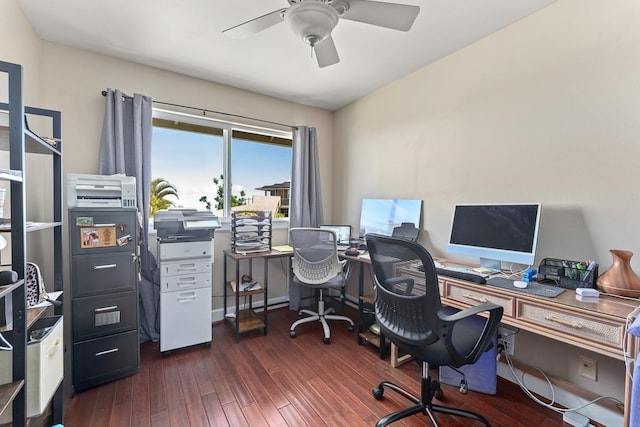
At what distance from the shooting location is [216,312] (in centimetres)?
294

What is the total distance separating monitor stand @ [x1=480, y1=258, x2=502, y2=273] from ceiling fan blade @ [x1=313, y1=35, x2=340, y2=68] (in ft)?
5.79

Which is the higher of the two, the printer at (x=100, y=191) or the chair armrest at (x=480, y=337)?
the printer at (x=100, y=191)

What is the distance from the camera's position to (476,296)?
1659 millimetres

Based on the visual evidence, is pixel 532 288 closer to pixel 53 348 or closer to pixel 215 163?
pixel 53 348

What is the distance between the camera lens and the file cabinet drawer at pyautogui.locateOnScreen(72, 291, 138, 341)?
1.86 metres

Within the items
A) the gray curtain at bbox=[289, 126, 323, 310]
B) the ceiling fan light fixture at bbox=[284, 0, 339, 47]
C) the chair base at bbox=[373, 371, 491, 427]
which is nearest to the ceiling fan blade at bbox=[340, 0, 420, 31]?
the ceiling fan light fixture at bbox=[284, 0, 339, 47]

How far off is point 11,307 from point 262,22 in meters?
1.80

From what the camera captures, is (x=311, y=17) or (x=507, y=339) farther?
(x=507, y=339)

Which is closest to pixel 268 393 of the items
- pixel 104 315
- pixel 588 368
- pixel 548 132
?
pixel 104 315

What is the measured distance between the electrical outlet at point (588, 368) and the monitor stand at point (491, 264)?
0.64m

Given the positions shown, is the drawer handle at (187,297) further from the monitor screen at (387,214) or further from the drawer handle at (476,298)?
the drawer handle at (476,298)

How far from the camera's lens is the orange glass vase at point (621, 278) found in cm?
138

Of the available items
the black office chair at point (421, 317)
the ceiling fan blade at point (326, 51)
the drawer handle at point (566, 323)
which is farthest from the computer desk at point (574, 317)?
the ceiling fan blade at point (326, 51)

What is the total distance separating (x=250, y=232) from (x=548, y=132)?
2521 mm
